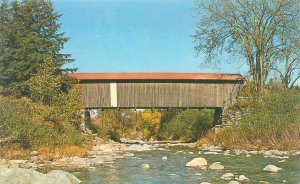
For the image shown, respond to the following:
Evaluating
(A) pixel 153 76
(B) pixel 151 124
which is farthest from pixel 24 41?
(B) pixel 151 124

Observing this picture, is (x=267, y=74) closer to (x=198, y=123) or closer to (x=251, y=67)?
(x=251, y=67)

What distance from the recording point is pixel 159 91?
1250 inches

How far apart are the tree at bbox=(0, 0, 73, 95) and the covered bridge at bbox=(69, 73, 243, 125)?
4.56m

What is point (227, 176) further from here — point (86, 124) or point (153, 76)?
point (86, 124)

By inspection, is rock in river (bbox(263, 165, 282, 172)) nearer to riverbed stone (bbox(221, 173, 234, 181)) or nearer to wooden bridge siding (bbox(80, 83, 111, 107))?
riverbed stone (bbox(221, 173, 234, 181))

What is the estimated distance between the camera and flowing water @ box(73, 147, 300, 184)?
13.3m

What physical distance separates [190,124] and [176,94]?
5.38m

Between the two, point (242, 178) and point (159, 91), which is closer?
point (242, 178)

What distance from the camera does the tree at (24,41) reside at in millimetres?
26109

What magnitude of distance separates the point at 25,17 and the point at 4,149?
10.9 m

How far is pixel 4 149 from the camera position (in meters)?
18.2

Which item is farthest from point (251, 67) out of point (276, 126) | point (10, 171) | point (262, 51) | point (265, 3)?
point (10, 171)

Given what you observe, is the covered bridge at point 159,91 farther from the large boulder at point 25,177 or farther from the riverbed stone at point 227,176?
the large boulder at point 25,177

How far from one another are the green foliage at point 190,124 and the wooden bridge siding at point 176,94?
330cm
